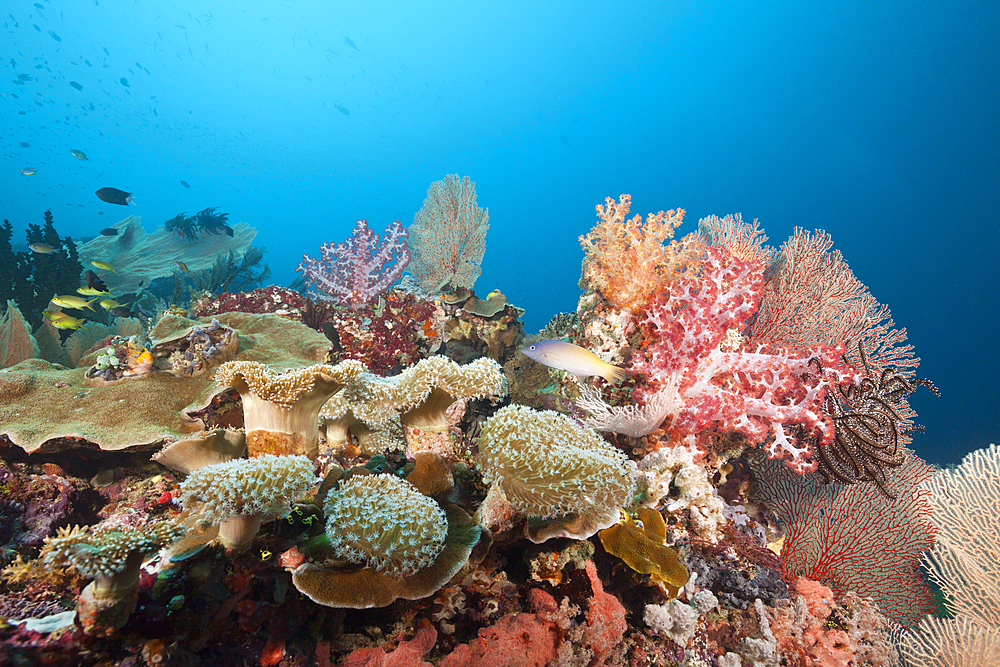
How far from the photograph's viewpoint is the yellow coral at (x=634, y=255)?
4.57 metres

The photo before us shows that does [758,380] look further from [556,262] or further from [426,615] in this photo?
[556,262]

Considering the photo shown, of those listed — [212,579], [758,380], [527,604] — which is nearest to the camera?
[212,579]

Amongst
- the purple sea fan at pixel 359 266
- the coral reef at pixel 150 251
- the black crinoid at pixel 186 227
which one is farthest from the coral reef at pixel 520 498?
the black crinoid at pixel 186 227

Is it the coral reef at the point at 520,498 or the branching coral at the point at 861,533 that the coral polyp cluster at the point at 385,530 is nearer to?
the coral reef at the point at 520,498

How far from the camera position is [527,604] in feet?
7.14

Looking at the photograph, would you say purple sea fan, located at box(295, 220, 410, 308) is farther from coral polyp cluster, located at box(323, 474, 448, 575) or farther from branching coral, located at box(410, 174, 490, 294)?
coral polyp cluster, located at box(323, 474, 448, 575)

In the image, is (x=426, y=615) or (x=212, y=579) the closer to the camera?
(x=212, y=579)

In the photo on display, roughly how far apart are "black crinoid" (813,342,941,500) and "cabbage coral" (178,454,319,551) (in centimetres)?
421

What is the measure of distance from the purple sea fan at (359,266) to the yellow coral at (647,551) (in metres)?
6.05

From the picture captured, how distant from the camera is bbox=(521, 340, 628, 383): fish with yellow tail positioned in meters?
3.70

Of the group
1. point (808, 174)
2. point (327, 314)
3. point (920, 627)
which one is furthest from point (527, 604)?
point (808, 174)

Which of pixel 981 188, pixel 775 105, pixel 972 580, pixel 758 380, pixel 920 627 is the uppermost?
pixel 775 105

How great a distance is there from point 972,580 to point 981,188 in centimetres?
6617

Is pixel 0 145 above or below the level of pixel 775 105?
below
